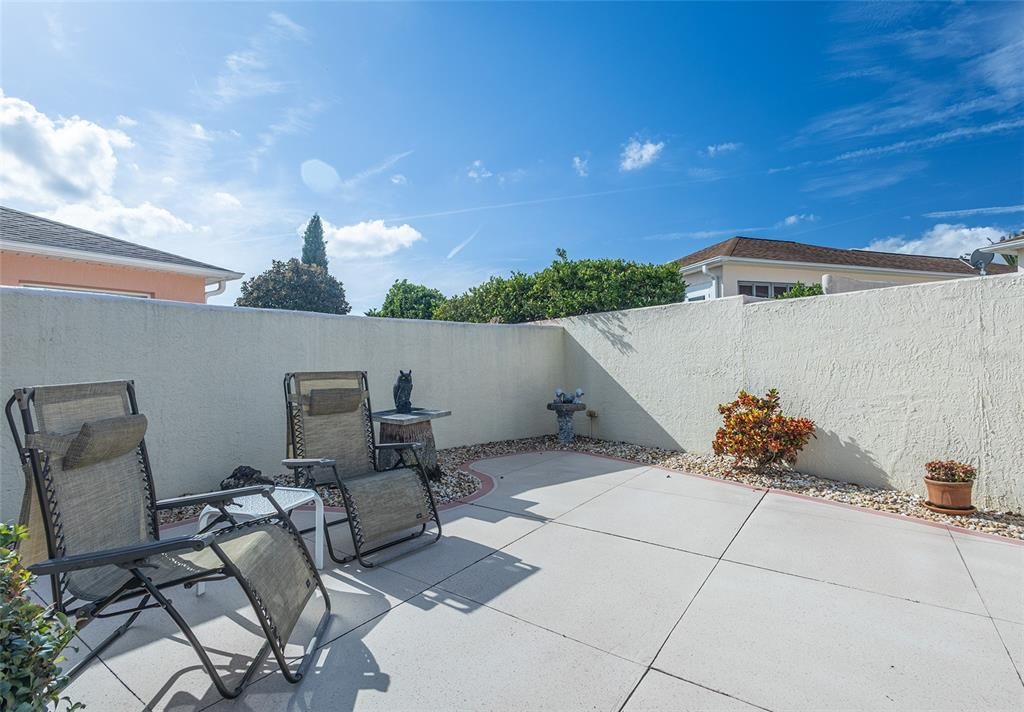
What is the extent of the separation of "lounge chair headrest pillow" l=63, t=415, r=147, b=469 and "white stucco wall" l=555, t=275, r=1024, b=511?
713 cm

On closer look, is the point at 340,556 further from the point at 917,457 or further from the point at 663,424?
the point at 917,457

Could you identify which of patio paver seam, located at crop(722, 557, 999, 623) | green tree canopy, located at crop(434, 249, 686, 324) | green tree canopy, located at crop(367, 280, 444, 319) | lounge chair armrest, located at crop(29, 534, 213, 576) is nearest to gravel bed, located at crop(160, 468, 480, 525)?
lounge chair armrest, located at crop(29, 534, 213, 576)

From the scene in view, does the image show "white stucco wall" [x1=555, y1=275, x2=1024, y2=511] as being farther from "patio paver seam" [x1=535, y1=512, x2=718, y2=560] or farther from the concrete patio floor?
"patio paver seam" [x1=535, y1=512, x2=718, y2=560]

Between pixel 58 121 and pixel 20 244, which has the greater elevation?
pixel 58 121

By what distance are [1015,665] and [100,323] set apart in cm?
740

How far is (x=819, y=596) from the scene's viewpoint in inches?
124

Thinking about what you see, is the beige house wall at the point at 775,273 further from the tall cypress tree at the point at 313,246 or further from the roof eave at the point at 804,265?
the tall cypress tree at the point at 313,246

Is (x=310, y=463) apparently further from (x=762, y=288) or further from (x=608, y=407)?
(x=762, y=288)

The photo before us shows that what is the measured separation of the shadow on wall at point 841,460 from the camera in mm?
5688

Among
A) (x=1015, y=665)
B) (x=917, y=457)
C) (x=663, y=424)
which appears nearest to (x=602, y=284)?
(x=663, y=424)

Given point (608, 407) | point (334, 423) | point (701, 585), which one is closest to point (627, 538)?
point (701, 585)

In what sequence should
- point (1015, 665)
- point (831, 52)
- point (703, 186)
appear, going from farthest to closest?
point (703, 186) < point (831, 52) < point (1015, 665)

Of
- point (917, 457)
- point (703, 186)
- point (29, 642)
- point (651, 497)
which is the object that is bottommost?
point (651, 497)

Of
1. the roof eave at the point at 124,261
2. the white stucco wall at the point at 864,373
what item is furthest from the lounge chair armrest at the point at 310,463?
the roof eave at the point at 124,261
